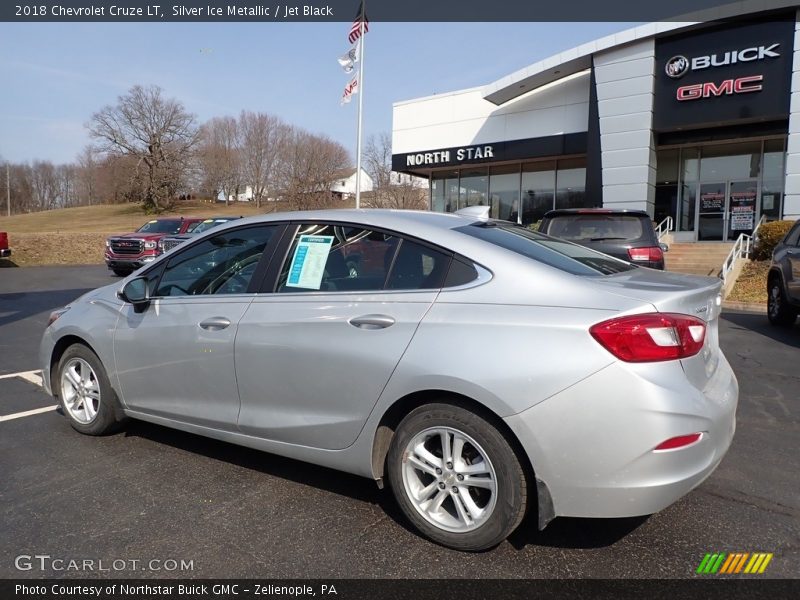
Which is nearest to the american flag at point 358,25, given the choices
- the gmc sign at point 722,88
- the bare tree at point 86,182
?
the gmc sign at point 722,88

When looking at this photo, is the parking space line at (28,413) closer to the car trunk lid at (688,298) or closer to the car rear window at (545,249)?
the car rear window at (545,249)

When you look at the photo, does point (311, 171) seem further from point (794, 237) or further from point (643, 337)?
point (643, 337)

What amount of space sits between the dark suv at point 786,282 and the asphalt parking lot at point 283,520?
474 cm

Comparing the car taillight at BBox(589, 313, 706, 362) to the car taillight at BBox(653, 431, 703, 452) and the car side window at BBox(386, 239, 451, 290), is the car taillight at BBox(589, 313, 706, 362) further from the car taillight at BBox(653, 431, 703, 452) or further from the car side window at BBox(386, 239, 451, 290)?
the car side window at BBox(386, 239, 451, 290)

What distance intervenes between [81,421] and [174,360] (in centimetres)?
128

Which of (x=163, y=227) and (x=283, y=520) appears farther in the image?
(x=163, y=227)

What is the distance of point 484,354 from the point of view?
100 inches

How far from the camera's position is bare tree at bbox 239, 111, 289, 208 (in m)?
71.5

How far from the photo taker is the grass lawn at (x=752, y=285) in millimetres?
12195

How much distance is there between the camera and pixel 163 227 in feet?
64.3

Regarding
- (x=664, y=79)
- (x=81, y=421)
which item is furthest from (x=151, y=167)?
(x=81, y=421)

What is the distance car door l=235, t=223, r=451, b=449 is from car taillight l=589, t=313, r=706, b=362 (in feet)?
2.70

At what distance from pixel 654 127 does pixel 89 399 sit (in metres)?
19.3
